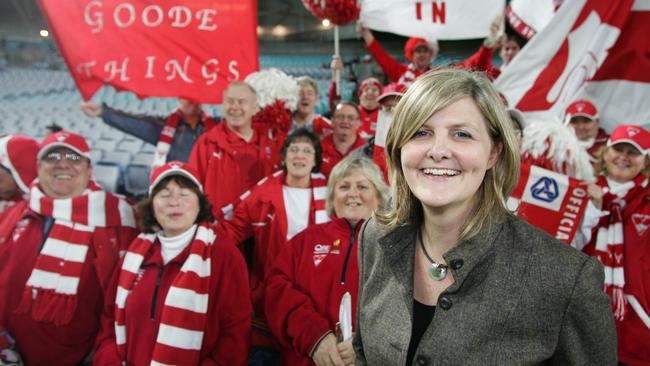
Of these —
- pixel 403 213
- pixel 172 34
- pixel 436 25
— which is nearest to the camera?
pixel 403 213

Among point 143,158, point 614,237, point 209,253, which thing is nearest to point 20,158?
point 209,253

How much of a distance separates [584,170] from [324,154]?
5.31 ft

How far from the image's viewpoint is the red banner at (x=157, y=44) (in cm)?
280

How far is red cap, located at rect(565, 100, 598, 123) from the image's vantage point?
3.37 meters

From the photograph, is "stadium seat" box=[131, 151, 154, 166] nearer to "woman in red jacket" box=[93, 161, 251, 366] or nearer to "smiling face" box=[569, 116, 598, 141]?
"woman in red jacket" box=[93, 161, 251, 366]

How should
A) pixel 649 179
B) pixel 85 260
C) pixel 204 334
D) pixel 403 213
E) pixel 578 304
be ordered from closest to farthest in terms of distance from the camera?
pixel 578 304
pixel 403 213
pixel 204 334
pixel 85 260
pixel 649 179

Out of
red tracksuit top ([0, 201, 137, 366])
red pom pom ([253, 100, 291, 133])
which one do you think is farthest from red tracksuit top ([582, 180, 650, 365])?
red tracksuit top ([0, 201, 137, 366])

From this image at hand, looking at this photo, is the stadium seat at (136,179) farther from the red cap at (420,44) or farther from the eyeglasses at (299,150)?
the red cap at (420,44)

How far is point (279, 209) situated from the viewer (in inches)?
108

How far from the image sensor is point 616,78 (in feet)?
11.3

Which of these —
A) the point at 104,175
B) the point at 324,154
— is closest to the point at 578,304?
the point at 324,154

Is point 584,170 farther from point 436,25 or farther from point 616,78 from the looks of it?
point 436,25

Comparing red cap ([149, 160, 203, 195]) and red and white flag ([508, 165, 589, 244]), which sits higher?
red cap ([149, 160, 203, 195])

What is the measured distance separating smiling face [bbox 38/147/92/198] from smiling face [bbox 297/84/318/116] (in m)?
1.77
